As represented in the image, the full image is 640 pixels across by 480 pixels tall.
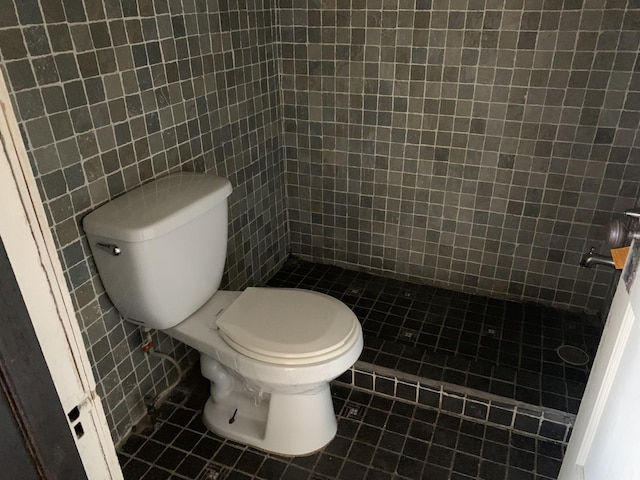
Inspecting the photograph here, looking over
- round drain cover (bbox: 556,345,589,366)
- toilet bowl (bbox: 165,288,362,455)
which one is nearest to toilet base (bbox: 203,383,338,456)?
toilet bowl (bbox: 165,288,362,455)

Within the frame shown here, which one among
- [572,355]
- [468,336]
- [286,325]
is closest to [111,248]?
[286,325]

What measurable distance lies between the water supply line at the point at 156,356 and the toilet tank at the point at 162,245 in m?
0.15

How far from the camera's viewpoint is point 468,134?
1.96 m

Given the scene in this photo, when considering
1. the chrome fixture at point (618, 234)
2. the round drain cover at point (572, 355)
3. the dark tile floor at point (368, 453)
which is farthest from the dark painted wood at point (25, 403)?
the round drain cover at point (572, 355)

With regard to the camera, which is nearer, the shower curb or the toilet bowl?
the toilet bowl

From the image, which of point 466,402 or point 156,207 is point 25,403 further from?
point 466,402

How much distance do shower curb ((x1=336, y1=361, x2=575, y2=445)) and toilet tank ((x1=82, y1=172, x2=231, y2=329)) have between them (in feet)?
2.19

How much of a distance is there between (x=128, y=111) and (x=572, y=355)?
67.2 inches

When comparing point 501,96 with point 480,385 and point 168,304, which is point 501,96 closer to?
point 480,385

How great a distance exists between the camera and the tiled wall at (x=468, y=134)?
1.74m

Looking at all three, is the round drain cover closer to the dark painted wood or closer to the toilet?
the toilet

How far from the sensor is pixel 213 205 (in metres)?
1.46

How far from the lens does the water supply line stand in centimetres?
162

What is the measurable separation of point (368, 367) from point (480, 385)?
1.27 feet
